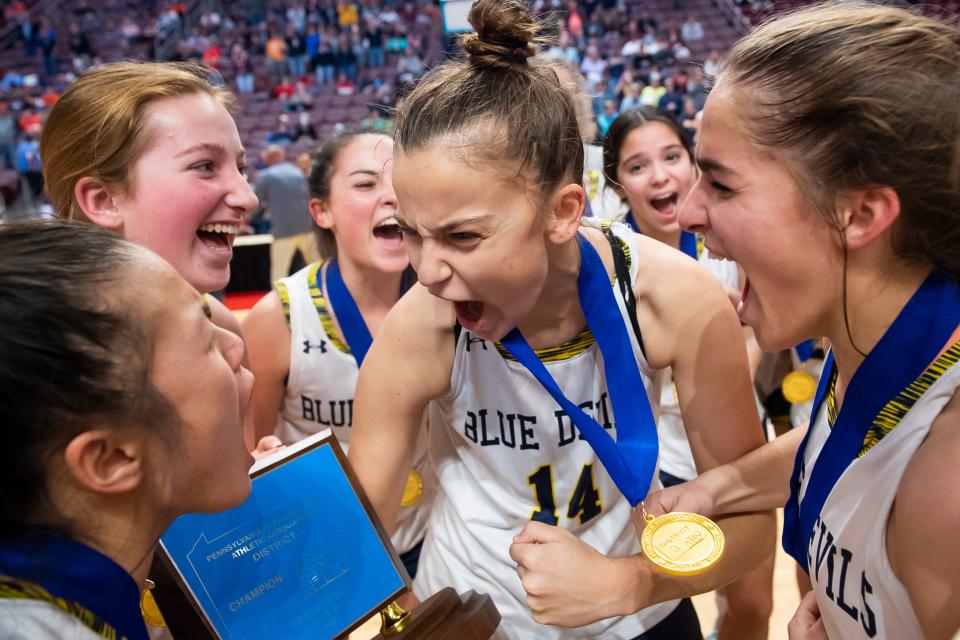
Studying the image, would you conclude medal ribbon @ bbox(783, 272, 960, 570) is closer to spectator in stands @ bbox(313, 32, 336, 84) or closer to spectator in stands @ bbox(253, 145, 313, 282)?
spectator in stands @ bbox(253, 145, 313, 282)

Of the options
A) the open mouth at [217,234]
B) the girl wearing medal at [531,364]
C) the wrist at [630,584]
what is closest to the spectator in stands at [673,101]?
the open mouth at [217,234]

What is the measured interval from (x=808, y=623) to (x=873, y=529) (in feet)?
1.19

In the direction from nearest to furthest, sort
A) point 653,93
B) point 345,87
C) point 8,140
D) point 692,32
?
point 653,93 < point 8,140 < point 692,32 < point 345,87

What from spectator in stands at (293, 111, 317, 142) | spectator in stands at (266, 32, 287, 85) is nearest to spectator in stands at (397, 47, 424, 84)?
spectator in stands at (266, 32, 287, 85)

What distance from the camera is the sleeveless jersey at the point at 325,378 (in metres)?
2.25

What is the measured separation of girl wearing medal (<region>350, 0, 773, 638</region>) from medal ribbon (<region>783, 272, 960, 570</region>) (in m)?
0.30

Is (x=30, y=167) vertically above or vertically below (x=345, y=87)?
below

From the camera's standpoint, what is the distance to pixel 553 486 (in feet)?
5.21

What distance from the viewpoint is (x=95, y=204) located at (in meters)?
1.64

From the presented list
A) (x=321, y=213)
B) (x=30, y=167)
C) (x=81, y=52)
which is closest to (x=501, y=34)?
(x=321, y=213)

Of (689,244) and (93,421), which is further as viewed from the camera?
(689,244)

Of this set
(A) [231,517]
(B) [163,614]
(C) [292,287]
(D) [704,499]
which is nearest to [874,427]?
(D) [704,499]

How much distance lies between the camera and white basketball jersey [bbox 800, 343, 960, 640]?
105 centimetres

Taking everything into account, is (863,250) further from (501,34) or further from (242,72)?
(242,72)
